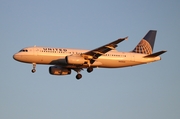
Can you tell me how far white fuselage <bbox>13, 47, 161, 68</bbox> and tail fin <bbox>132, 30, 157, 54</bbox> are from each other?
3158mm

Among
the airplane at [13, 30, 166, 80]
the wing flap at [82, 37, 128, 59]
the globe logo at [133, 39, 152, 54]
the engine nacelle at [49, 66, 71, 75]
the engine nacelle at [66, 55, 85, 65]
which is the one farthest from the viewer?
the globe logo at [133, 39, 152, 54]

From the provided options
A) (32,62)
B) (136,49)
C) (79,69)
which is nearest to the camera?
(32,62)

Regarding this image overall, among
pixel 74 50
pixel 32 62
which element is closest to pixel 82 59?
pixel 74 50

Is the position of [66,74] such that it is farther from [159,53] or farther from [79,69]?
[159,53]

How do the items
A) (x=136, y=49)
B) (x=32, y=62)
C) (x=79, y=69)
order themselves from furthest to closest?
(x=136, y=49) → (x=79, y=69) → (x=32, y=62)

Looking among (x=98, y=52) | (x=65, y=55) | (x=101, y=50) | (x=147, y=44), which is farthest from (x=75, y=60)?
(x=147, y=44)

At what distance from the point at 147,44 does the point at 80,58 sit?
15.9 m

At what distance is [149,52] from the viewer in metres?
71.9

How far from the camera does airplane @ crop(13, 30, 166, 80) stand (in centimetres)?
6112

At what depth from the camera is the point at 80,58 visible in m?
61.8

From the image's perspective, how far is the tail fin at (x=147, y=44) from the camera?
234 feet

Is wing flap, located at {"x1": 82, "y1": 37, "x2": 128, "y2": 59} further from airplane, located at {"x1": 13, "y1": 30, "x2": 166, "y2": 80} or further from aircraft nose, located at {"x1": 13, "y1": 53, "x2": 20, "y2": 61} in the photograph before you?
aircraft nose, located at {"x1": 13, "y1": 53, "x2": 20, "y2": 61}

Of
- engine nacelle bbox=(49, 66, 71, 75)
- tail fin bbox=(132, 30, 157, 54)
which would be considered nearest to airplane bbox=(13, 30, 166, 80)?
engine nacelle bbox=(49, 66, 71, 75)

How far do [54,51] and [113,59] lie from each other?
9.15 metres
